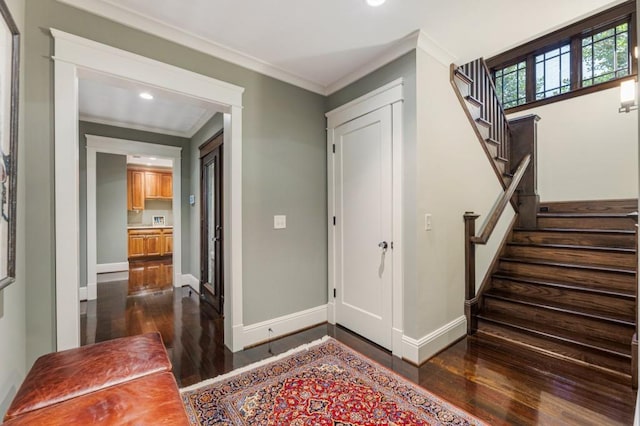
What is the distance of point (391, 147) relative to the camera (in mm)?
2477

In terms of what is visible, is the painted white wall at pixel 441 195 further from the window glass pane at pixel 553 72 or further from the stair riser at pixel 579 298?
the window glass pane at pixel 553 72

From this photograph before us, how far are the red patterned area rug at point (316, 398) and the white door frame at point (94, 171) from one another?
3181 millimetres

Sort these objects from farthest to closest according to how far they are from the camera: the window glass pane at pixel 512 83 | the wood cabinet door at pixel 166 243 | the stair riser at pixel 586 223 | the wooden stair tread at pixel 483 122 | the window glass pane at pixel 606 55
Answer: the wood cabinet door at pixel 166 243 → the window glass pane at pixel 512 83 → the window glass pane at pixel 606 55 → the stair riser at pixel 586 223 → the wooden stair tread at pixel 483 122

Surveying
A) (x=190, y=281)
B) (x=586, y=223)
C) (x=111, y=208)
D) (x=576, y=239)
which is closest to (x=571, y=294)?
(x=576, y=239)

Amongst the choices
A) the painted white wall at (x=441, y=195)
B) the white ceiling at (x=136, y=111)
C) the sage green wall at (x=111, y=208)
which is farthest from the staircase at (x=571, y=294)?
the sage green wall at (x=111, y=208)

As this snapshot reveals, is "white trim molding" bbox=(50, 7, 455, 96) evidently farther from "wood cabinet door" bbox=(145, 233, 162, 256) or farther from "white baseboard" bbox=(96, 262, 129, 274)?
"wood cabinet door" bbox=(145, 233, 162, 256)

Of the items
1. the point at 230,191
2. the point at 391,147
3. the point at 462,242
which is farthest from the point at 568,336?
the point at 230,191

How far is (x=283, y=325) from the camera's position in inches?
110

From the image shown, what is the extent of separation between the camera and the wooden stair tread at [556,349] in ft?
6.84

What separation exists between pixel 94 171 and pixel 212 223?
6.43ft

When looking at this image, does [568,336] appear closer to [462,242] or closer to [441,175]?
[462,242]

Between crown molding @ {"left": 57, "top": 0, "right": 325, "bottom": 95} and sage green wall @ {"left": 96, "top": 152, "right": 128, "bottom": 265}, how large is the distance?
509cm

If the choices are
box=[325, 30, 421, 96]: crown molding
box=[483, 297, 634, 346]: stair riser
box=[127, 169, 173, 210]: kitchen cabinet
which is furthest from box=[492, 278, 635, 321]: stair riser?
box=[127, 169, 173, 210]: kitchen cabinet

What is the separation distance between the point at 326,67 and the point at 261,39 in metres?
0.67
